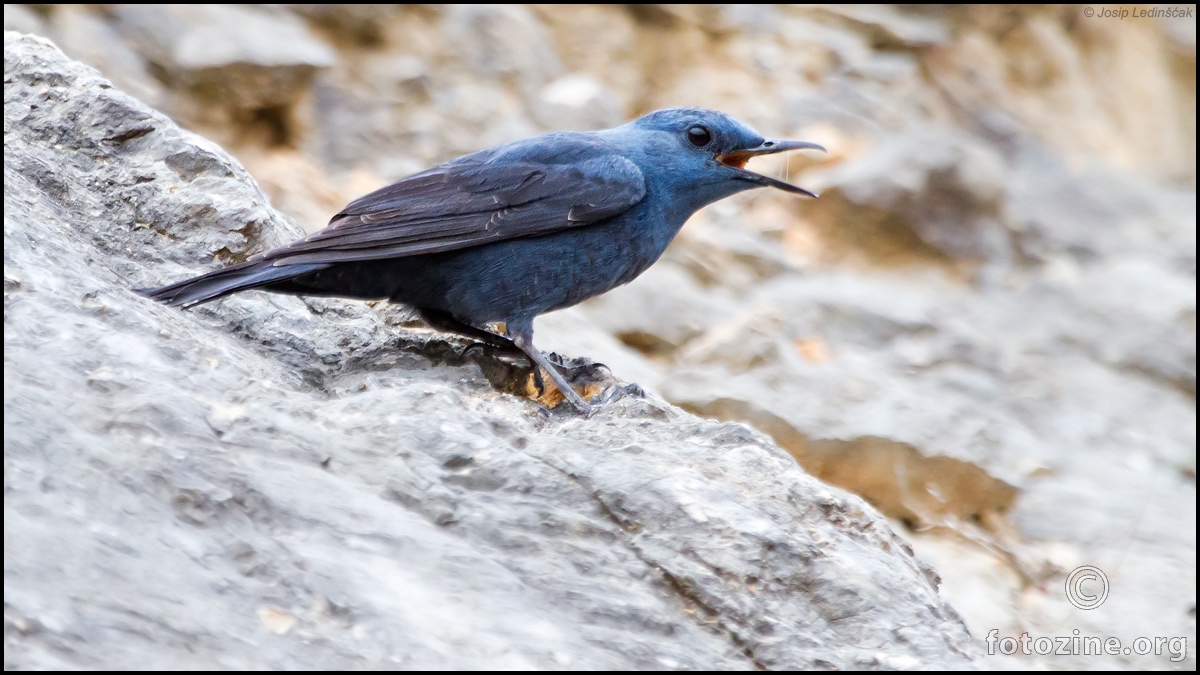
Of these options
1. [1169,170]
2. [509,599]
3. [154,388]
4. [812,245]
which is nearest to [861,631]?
[509,599]

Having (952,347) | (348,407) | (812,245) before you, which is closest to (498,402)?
(348,407)

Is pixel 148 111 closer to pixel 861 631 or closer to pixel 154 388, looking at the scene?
pixel 154 388

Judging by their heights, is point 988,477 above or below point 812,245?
below

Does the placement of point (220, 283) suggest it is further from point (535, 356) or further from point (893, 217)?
point (893, 217)

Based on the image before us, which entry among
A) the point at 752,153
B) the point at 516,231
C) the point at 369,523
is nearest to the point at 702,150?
the point at 752,153

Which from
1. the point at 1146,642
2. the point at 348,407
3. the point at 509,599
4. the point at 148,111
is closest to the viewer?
the point at 509,599

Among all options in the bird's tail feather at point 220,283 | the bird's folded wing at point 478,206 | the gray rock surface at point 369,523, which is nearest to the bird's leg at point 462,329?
the bird's folded wing at point 478,206

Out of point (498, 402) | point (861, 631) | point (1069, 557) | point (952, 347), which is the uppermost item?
point (498, 402)

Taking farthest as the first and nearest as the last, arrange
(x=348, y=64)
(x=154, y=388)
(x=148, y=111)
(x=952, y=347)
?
(x=348, y=64) → (x=952, y=347) → (x=148, y=111) → (x=154, y=388)

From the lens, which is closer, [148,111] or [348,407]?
→ [348,407]
